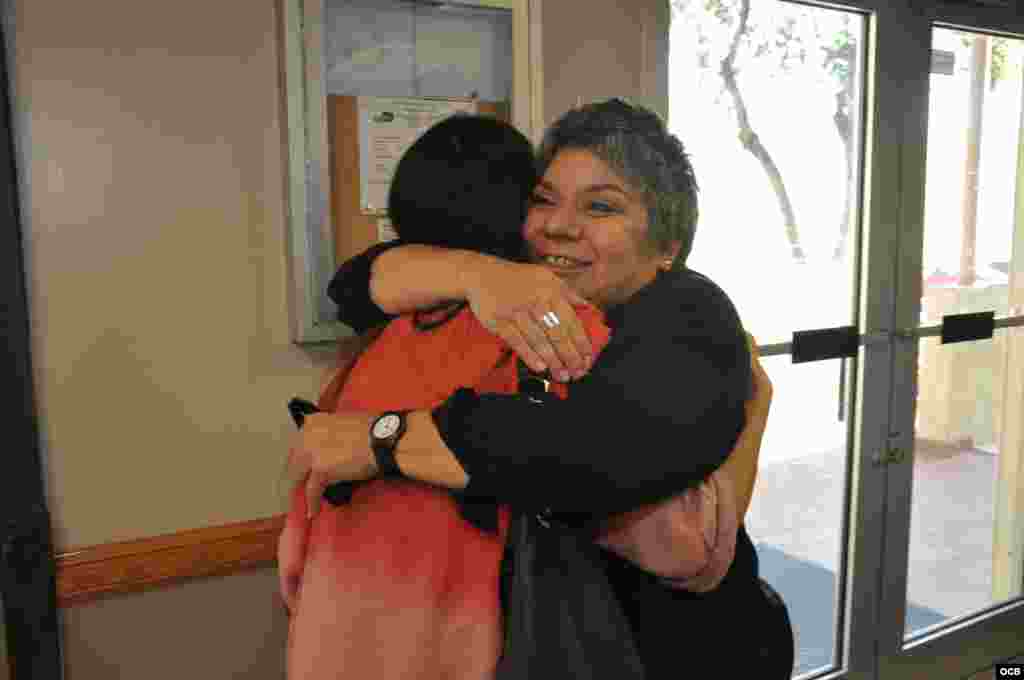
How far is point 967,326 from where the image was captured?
250 centimetres

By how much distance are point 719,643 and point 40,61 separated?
1.29 m

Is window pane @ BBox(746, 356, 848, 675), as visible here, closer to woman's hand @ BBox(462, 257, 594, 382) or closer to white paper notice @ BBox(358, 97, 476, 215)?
white paper notice @ BBox(358, 97, 476, 215)

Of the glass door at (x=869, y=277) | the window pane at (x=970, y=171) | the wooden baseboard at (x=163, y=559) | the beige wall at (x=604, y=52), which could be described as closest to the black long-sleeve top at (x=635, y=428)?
the wooden baseboard at (x=163, y=559)

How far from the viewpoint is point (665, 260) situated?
112cm

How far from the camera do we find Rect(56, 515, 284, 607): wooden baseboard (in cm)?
131

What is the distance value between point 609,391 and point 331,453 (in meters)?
0.30

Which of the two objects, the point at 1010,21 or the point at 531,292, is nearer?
the point at 531,292

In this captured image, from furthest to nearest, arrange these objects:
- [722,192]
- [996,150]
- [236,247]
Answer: [996,150] < [722,192] < [236,247]

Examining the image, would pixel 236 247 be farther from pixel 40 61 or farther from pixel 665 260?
pixel 665 260

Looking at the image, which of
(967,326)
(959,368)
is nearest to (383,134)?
(967,326)

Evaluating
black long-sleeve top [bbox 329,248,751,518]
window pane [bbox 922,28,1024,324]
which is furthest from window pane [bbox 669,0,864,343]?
black long-sleeve top [bbox 329,248,751,518]

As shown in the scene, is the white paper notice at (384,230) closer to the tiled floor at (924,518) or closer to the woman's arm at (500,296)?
the woman's arm at (500,296)

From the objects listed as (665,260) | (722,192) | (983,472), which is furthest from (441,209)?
(983,472)

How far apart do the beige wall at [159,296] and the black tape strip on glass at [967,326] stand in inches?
76.6
